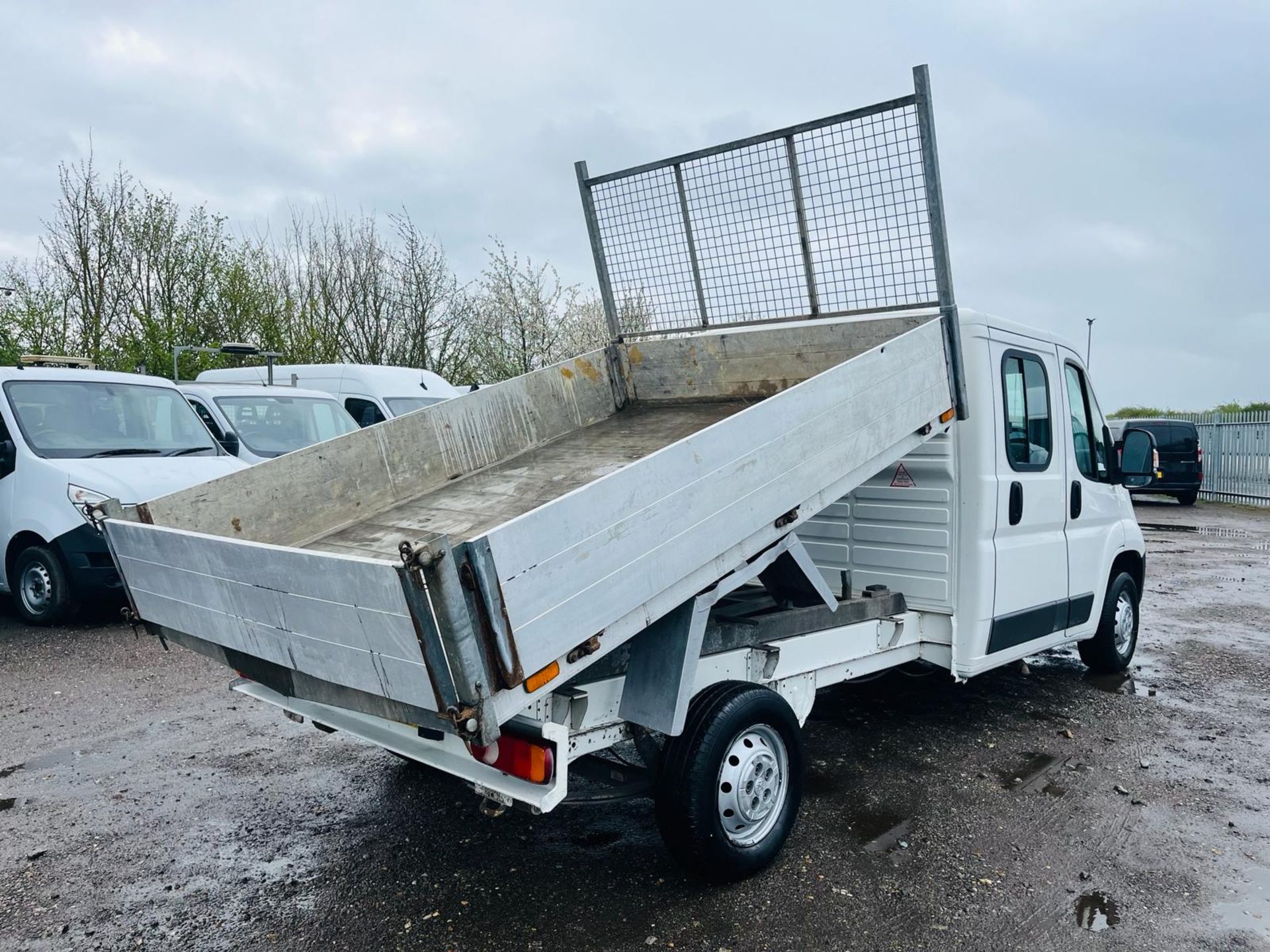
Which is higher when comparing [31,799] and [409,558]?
[409,558]

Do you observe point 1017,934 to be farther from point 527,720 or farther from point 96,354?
point 96,354

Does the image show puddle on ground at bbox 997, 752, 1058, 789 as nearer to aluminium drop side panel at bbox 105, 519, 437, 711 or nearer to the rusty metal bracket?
the rusty metal bracket

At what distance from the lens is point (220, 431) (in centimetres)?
1003

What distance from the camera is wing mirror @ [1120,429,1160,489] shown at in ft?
19.8

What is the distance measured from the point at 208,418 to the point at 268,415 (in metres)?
0.67

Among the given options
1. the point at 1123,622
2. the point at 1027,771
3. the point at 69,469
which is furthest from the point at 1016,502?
the point at 69,469

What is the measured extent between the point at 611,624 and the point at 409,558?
73 centimetres

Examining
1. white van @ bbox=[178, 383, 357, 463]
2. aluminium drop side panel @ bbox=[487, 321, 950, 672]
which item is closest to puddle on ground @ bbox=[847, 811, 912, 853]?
aluminium drop side panel @ bbox=[487, 321, 950, 672]

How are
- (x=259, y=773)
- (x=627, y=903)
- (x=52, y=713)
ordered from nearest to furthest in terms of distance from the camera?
(x=627, y=903) < (x=259, y=773) < (x=52, y=713)

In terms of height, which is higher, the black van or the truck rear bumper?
the truck rear bumper

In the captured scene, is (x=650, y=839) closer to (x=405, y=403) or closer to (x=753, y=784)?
(x=753, y=784)

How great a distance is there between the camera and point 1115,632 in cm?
634

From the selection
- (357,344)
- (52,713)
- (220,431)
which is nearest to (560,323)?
(357,344)

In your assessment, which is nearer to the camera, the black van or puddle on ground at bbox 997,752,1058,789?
puddle on ground at bbox 997,752,1058,789
